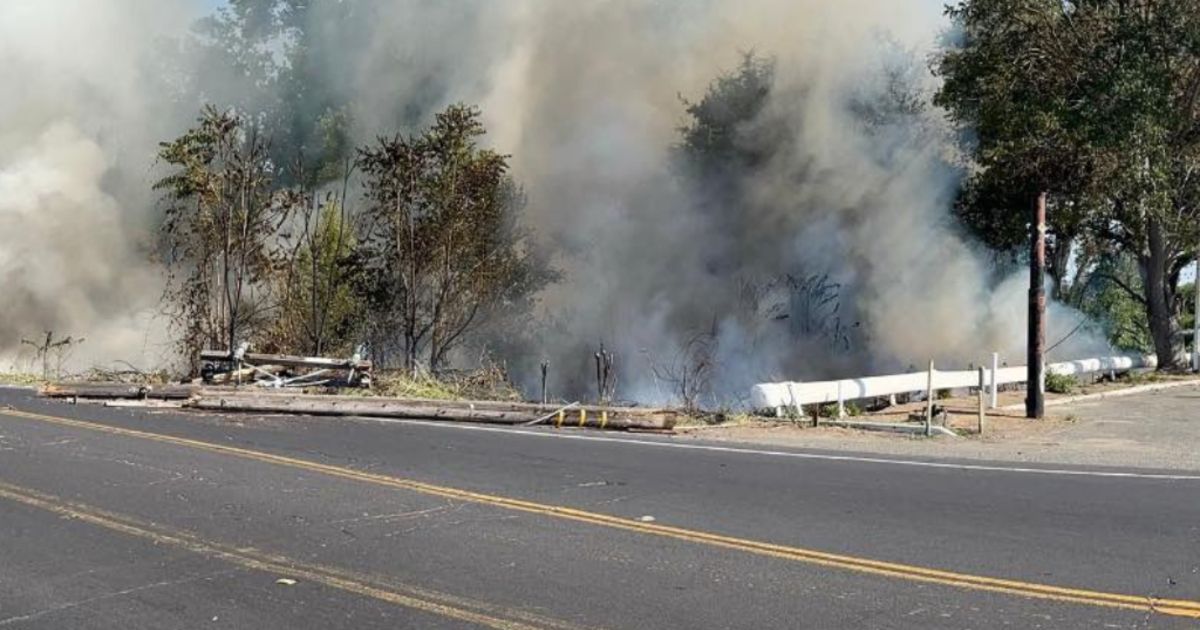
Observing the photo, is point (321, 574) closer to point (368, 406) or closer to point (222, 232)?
point (368, 406)

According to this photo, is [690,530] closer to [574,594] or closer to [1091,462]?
[574,594]

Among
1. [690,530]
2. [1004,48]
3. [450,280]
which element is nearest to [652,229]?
[450,280]

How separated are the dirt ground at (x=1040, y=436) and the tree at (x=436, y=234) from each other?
26.7 feet

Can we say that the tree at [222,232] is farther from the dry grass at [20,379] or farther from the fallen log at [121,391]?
the fallen log at [121,391]

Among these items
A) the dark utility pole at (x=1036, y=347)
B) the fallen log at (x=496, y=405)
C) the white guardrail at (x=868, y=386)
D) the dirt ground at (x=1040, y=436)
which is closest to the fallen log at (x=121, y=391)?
the fallen log at (x=496, y=405)

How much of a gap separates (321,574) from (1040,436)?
900 cm

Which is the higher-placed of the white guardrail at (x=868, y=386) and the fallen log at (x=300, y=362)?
the fallen log at (x=300, y=362)

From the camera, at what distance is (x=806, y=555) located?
546 centimetres

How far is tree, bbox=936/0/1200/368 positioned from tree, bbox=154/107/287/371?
13542mm

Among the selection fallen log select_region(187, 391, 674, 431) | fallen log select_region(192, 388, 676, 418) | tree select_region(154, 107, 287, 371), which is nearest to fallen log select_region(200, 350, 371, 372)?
fallen log select_region(192, 388, 676, 418)

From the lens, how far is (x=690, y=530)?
608cm

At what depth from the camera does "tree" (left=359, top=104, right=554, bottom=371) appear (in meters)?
18.8

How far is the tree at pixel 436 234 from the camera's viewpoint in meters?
18.8

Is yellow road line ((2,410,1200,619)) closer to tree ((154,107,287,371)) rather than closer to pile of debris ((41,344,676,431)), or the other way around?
pile of debris ((41,344,676,431))
